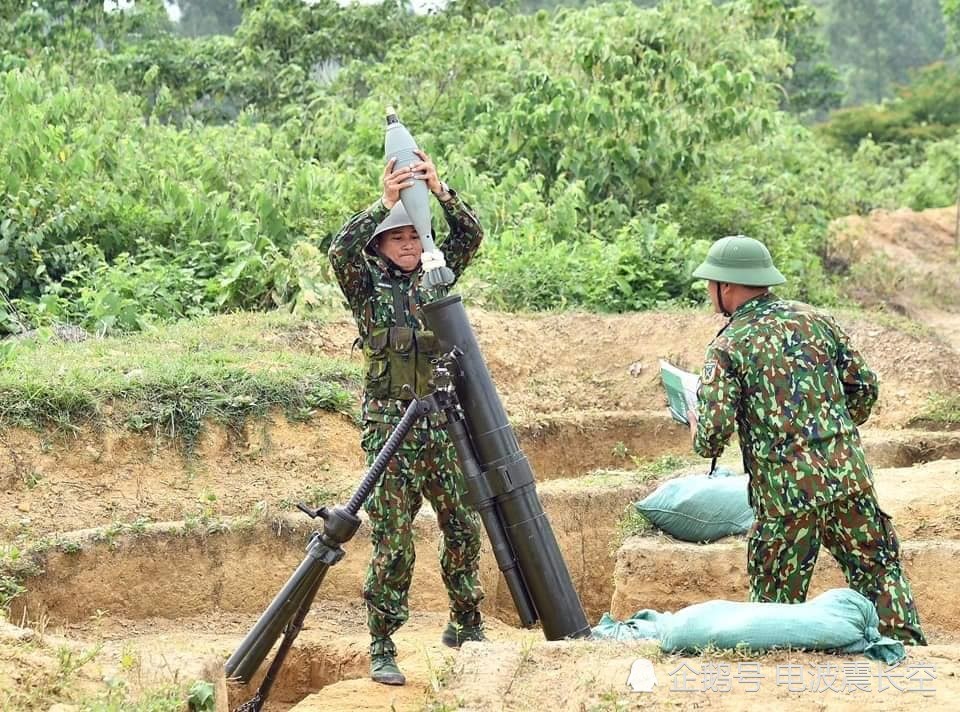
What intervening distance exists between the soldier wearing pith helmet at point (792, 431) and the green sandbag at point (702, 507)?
157 centimetres

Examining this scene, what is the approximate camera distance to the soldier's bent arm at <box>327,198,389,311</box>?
218 inches

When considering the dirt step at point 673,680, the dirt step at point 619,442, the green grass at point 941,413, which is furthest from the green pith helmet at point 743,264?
the green grass at point 941,413

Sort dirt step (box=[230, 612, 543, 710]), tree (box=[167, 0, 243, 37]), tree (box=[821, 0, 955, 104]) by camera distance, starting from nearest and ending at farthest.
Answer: dirt step (box=[230, 612, 543, 710])
tree (box=[167, 0, 243, 37])
tree (box=[821, 0, 955, 104])

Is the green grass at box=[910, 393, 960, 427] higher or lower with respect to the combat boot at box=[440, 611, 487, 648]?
lower

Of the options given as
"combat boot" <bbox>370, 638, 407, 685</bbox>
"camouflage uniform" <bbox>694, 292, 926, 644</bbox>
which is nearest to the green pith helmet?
"camouflage uniform" <bbox>694, 292, 926, 644</bbox>

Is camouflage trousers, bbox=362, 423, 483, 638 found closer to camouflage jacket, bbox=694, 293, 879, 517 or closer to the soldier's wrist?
the soldier's wrist

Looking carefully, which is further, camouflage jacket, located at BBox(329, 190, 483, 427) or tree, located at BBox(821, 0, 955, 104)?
tree, located at BBox(821, 0, 955, 104)

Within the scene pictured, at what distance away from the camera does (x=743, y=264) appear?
5219 mm

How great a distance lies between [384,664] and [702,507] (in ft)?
6.41

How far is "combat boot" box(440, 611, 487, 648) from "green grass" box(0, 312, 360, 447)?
2802 millimetres

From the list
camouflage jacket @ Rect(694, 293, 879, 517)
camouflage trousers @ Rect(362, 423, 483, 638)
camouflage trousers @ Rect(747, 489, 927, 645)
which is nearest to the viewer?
camouflage jacket @ Rect(694, 293, 879, 517)

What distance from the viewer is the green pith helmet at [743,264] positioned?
5.21 metres

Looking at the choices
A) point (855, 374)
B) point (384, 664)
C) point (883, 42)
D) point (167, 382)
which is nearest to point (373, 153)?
point (167, 382)

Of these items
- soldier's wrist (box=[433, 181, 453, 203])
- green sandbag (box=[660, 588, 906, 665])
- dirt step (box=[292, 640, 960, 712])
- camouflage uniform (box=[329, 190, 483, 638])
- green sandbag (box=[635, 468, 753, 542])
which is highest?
soldier's wrist (box=[433, 181, 453, 203])
